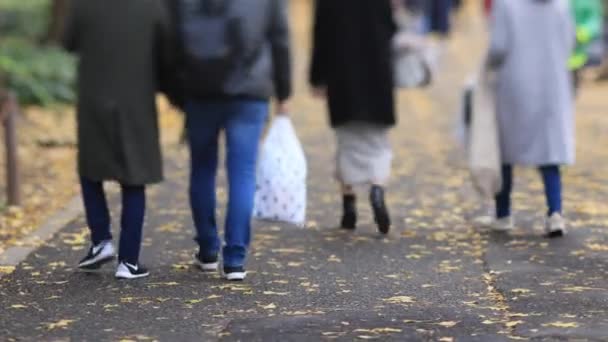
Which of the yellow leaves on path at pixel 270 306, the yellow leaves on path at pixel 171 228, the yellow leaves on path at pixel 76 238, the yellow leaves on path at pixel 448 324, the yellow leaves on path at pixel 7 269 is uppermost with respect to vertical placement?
the yellow leaves on path at pixel 448 324

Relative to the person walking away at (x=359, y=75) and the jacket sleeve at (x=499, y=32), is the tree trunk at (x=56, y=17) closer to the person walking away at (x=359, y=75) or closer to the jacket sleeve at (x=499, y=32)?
the person walking away at (x=359, y=75)

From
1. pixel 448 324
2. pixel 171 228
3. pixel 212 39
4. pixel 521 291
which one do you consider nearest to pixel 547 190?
pixel 521 291

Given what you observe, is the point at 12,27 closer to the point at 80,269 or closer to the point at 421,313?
the point at 80,269

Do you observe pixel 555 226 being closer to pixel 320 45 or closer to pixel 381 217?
pixel 381 217

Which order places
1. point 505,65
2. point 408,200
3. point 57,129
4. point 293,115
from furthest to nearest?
point 293,115 < point 57,129 < point 408,200 < point 505,65

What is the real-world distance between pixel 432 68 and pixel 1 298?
12.4 ft

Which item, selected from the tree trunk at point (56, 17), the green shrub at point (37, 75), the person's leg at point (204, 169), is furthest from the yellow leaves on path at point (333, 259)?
the tree trunk at point (56, 17)

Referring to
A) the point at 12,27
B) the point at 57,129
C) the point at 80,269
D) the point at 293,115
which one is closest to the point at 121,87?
the point at 80,269

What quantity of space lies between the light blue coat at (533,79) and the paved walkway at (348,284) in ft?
1.83

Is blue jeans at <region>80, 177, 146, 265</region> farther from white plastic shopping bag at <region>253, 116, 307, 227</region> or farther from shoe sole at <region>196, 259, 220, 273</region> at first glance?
white plastic shopping bag at <region>253, 116, 307, 227</region>

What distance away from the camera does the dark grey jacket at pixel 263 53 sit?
738cm

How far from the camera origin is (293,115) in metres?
17.9

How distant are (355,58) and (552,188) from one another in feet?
4.76

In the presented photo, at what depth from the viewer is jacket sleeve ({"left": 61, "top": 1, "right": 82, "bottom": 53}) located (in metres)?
7.40
